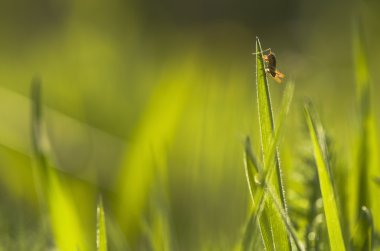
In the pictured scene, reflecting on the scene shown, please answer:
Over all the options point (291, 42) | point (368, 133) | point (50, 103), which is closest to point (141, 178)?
point (368, 133)

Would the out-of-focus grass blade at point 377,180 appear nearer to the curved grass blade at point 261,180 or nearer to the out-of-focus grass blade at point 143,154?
the curved grass blade at point 261,180

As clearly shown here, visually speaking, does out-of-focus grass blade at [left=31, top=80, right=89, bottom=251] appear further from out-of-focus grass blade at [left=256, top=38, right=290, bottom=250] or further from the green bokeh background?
out-of-focus grass blade at [left=256, top=38, right=290, bottom=250]

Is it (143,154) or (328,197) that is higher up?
(143,154)

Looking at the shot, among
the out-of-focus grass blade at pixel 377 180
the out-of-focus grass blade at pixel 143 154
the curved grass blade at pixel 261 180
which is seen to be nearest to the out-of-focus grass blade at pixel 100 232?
the curved grass blade at pixel 261 180

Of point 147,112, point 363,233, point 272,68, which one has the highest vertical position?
point 147,112

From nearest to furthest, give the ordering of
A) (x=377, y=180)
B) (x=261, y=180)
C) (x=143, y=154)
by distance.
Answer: (x=261, y=180) → (x=377, y=180) → (x=143, y=154)

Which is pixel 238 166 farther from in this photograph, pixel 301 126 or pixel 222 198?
pixel 301 126

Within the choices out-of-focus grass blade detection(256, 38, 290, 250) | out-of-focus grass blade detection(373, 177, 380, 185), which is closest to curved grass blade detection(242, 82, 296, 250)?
out-of-focus grass blade detection(256, 38, 290, 250)

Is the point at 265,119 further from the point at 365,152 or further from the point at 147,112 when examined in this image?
the point at 147,112

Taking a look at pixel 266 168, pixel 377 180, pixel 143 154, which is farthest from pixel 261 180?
pixel 143 154
